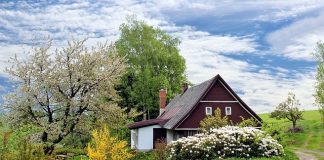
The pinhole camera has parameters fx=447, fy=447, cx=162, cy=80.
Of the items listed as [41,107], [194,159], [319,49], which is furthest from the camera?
[319,49]

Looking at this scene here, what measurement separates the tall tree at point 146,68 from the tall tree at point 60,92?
23.8 metres

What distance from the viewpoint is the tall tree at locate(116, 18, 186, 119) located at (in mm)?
55656

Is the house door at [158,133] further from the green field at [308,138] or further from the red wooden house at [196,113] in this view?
the green field at [308,138]

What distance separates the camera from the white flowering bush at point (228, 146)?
25.2 metres

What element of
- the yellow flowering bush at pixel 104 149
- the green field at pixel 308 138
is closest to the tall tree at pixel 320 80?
the green field at pixel 308 138

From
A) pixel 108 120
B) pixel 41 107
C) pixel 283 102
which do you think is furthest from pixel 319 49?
pixel 41 107

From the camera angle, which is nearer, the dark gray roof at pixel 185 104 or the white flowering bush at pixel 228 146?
the white flowering bush at pixel 228 146

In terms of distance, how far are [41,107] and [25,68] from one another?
113 inches

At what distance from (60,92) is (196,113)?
12.3m

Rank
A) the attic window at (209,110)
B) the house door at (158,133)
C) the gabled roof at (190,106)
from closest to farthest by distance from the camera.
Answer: the gabled roof at (190,106) → the attic window at (209,110) → the house door at (158,133)

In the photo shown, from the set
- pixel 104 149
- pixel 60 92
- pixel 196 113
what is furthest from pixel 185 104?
pixel 104 149

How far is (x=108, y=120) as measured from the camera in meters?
31.6

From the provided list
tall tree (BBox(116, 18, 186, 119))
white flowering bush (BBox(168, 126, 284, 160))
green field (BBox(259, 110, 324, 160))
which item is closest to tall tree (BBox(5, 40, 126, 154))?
white flowering bush (BBox(168, 126, 284, 160))

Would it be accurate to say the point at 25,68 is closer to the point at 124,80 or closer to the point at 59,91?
the point at 59,91
